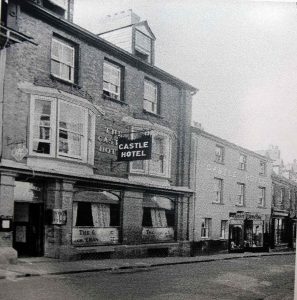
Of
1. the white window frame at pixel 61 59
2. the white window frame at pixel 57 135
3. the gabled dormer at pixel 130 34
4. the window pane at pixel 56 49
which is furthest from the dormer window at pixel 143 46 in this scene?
the white window frame at pixel 57 135

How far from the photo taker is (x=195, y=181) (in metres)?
5.05

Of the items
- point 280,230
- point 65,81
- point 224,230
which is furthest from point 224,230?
point 65,81

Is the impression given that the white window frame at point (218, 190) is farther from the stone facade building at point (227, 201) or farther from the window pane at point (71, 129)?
the window pane at point (71, 129)

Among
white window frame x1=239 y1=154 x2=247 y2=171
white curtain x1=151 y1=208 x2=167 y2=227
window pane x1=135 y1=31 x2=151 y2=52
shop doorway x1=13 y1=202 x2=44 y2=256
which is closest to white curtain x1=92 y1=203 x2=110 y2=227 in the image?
white curtain x1=151 y1=208 x2=167 y2=227

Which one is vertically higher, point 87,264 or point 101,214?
point 101,214

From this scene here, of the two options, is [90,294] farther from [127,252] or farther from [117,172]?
[117,172]

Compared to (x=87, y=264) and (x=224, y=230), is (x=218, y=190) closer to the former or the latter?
(x=224, y=230)

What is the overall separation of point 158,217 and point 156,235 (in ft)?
0.85

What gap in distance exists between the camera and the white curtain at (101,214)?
4922 mm

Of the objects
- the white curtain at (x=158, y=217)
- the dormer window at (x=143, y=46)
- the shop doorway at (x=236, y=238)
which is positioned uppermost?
the dormer window at (x=143, y=46)

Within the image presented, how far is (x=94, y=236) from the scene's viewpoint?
481 cm

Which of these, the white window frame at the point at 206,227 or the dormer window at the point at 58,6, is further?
the white window frame at the point at 206,227

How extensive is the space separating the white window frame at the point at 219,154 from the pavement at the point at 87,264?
1.11 meters

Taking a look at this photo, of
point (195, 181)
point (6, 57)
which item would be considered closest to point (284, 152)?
point (195, 181)
